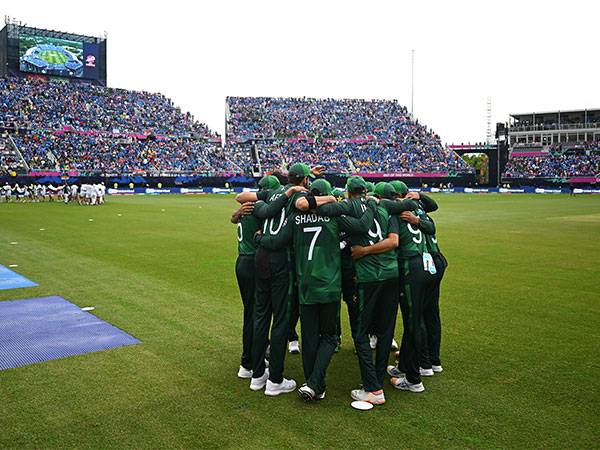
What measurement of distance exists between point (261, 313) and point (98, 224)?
17.7 m

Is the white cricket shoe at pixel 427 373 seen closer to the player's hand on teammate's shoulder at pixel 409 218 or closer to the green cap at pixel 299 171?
the player's hand on teammate's shoulder at pixel 409 218

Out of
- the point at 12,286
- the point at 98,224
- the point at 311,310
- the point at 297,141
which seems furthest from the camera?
the point at 297,141

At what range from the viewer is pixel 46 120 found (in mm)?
57375

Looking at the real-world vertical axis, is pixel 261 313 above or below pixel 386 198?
below

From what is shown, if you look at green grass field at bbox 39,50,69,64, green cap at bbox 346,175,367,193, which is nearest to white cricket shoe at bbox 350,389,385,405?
green cap at bbox 346,175,367,193

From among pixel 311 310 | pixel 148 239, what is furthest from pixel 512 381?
pixel 148 239

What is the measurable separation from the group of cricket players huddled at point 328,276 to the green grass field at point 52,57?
6864 cm

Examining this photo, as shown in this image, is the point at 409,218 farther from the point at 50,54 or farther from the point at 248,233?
the point at 50,54

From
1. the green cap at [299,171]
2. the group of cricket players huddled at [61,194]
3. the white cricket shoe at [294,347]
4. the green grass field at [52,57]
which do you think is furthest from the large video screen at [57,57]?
the green cap at [299,171]

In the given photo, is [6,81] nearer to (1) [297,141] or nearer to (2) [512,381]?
(1) [297,141]

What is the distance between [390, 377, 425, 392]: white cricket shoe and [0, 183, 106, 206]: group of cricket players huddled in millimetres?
32456

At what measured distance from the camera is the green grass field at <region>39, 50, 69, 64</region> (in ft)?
212

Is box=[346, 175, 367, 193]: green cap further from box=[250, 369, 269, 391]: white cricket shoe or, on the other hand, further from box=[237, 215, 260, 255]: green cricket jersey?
box=[250, 369, 269, 391]: white cricket shoe

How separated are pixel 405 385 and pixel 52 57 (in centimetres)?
7023
